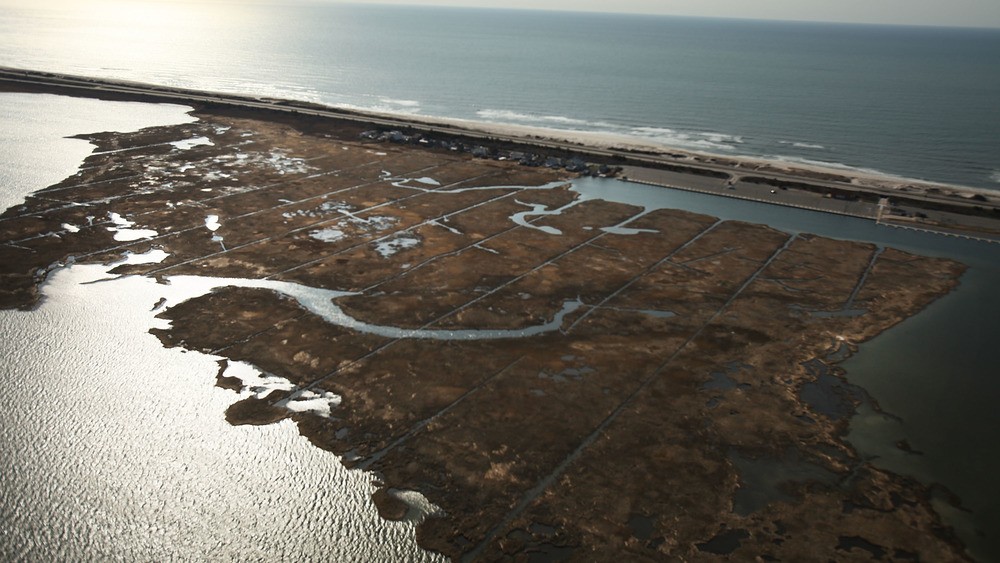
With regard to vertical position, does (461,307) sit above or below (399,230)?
below

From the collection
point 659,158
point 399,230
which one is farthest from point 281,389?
point 659,158

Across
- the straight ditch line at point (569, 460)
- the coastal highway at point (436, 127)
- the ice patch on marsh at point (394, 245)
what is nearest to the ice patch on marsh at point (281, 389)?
the straight ditch line at point (569, 460)

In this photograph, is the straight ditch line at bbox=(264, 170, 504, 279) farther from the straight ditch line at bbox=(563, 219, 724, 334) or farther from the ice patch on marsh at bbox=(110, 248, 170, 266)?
the straight ditch line at bbox=(563, 219, 724, 334)

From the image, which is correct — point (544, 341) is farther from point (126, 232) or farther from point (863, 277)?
point (126, 232)

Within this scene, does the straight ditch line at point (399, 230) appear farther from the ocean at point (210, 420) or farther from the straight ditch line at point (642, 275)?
the straight ditch line at point (642, 275)

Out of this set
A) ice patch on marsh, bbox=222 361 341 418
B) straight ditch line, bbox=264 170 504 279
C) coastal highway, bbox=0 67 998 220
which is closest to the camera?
ice patch on marsh, bbox=222 361 341 418

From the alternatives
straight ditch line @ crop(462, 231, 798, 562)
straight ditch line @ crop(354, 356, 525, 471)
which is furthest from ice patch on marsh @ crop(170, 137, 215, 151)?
straight ditch line @ crop(462, 231, 798, 562)

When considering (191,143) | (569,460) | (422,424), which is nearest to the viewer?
(569,460)
